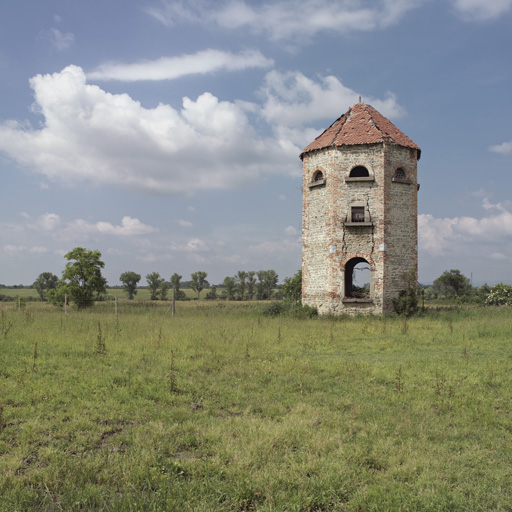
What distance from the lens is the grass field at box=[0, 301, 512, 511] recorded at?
4.20 m

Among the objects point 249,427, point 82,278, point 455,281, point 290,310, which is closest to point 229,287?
point 455,281

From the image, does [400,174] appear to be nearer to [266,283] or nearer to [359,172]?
[359,172]

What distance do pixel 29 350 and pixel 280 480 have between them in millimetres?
8145

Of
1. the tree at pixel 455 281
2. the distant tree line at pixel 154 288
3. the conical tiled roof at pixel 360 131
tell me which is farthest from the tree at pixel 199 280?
the conical tiled roof at pixel 360 131

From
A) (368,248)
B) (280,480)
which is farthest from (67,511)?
(368,248)

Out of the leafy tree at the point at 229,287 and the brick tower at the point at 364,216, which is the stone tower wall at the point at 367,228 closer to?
the brick tower at the point at 364,216

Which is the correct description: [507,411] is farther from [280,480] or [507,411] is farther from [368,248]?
[368,248]

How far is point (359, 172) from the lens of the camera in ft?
67.4

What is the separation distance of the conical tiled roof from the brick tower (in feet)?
0.17

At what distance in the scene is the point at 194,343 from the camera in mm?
11797

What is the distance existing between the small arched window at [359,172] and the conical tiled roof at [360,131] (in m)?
1.27

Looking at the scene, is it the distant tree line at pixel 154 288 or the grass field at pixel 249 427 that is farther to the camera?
the distant tree line at pixel 154 288

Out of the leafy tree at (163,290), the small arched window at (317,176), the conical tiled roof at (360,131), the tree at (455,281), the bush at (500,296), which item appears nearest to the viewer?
the conical tiled roof at (360,131)

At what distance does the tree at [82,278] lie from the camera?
112ft
